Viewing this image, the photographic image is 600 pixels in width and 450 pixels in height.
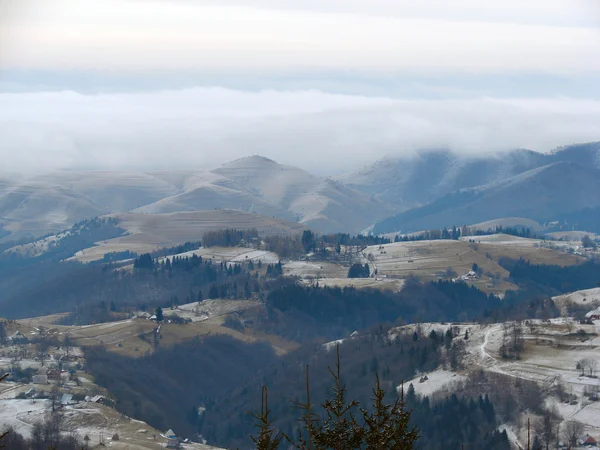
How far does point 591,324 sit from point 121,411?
185 feet

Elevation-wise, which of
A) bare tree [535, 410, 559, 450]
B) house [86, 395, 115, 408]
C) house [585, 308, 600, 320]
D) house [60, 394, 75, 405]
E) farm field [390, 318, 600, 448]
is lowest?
house [86, 395, 115, 408]

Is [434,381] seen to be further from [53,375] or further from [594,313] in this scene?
[53,375]

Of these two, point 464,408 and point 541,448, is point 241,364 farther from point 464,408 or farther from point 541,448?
point 541,448

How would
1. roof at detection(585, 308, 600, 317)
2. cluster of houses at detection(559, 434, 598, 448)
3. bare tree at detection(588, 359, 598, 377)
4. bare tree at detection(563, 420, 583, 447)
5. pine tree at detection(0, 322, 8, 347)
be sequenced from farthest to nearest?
1. pine tree at detection(0, 322, 8, 347)
2. roof at detection(585, 308, 600, 317)
3. bare tree at detection(588, 359, 598, 377)
4. bare tree at detection(563, 420, 583, 447)
5. cluster of houses at detection(559, 434, 598, 448)

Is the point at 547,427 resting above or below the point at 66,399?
above

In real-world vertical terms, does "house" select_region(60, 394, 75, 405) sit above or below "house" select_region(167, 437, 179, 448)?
above

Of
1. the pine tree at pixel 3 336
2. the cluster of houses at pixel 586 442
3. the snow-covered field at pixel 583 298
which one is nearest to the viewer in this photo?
the cluster of houses at pixel 586 442

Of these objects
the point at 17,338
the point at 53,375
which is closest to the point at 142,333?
the point at 17,338

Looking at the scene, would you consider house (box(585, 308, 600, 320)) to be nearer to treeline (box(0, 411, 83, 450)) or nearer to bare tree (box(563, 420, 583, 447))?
bare tree (box(563, 420, 583, 447))

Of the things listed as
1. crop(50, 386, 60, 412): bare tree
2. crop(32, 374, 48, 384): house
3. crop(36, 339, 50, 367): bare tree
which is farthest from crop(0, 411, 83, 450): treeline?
crop(36, 339, 50, 367): bare tree

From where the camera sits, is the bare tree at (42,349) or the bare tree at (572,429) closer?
the bare tree at (572,429)

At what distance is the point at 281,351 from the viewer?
581 ft

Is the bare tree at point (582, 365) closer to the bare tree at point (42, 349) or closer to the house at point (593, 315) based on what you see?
the house at point (593, 315)

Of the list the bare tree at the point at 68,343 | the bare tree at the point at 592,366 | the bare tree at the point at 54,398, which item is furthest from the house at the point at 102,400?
the bare tree at the point at 592,366
